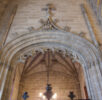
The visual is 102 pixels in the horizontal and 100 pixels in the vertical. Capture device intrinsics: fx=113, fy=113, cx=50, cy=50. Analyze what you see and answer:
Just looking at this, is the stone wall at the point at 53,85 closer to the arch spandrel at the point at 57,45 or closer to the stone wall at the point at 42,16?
the arch spandrel at the point at 57,45

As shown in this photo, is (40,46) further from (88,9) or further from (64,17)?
(88,9)

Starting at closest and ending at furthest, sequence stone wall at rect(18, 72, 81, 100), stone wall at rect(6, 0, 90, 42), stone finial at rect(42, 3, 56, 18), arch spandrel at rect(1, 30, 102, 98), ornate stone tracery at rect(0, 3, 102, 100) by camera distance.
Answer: ornate stone tracery at rect(0, 3, 102, 100) < arch spandrel at rect(1, 30, 102, 98) < stone wall at rect(6, 0, 90, 42) < stone finial at rect(42, 3, 56, 18) < stone wall at rect(18, 72, 81, 100)

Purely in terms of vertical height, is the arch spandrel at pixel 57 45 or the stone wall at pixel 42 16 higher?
the stone wall at pixel 42 16

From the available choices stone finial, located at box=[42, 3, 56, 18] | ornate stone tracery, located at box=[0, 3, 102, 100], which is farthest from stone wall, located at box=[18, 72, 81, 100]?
stone finial, located at box=[42, 3, 56, 18]

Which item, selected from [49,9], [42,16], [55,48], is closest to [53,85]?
[55,48]

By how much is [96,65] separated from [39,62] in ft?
22.1

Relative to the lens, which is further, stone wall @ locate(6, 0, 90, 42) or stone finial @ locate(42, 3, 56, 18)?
stone finial @ locate(42, 3, 56, 18)

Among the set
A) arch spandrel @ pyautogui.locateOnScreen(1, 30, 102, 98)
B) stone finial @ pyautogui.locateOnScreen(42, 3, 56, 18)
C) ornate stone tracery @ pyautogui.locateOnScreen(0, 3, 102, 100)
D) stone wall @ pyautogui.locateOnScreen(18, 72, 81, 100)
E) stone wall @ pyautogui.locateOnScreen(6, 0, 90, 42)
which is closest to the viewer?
ornate stone tracery @ pyautogui.locateOnScreen(0, 3, 102, 100)

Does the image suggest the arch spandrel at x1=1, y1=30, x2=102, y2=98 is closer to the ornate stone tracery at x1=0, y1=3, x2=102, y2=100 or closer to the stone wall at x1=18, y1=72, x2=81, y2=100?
the ornate stone tracery at x1=0, y1=3, x2=102, y2=100

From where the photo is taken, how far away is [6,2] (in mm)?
7098

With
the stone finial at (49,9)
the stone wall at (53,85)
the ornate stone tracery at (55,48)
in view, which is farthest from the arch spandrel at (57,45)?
the stone wall at (53,85)

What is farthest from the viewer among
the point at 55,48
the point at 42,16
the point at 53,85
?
the point at 53,85

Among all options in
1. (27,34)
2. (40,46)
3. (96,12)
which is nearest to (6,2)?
(27,34)

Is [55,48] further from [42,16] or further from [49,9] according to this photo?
[49,9]
